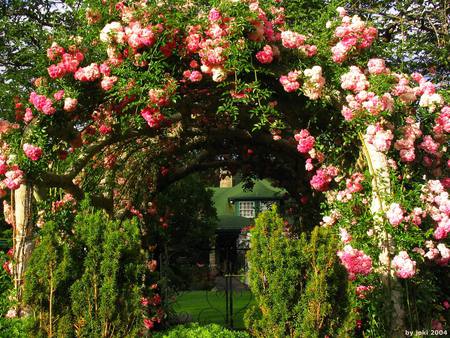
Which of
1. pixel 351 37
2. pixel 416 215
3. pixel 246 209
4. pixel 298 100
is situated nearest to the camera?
pixel 416 215

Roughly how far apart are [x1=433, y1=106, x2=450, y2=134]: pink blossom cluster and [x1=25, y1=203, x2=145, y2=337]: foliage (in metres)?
3.16

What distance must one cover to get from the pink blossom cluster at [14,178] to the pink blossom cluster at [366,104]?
2990mm

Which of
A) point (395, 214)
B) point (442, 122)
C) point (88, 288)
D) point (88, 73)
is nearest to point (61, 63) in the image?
point (88, 73)

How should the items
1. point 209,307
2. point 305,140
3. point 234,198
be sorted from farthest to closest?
1. point 234,198
2. point 209,307
3. point 305,140

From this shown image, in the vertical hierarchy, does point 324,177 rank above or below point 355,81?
below

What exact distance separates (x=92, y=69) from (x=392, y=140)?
2.84 m

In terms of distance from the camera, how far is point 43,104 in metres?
5.26

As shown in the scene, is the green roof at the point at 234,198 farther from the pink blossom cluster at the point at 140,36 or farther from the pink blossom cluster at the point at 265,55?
the pink blossom cluster at the point at 140,36

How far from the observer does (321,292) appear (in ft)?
13.3

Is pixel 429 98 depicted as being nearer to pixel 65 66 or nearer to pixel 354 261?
pixel 354 261

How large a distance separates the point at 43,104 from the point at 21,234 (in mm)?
1238

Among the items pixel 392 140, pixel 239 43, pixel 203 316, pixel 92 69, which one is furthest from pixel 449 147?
pixel 203 316

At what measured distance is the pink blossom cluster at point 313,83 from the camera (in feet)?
17.1

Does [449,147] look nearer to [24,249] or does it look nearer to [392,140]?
[392,140]
